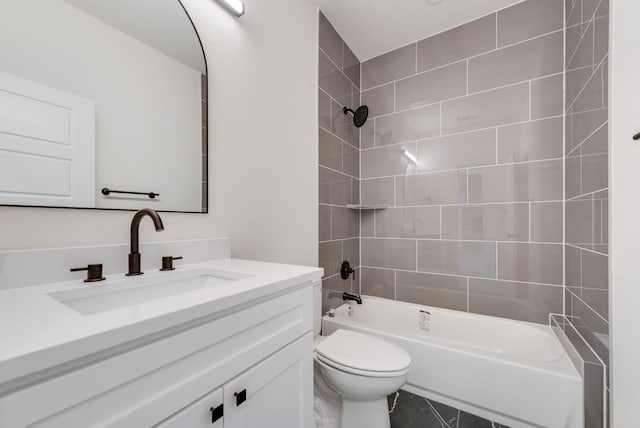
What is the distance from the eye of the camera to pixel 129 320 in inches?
17.5

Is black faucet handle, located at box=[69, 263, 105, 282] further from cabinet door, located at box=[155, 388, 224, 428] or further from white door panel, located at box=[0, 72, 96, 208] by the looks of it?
cabinet door, located at box=[155, 388, 224, 428]

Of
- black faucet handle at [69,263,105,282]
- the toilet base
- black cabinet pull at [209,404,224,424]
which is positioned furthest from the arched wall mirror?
the toilet base

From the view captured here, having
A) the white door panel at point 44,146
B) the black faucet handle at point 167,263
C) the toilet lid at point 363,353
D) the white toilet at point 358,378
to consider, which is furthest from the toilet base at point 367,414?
the white door panel at point 44,146

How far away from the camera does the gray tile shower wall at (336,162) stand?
187 centimetres

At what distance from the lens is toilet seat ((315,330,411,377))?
118 cm

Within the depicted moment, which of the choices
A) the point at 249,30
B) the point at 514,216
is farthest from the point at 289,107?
the point at 514,216

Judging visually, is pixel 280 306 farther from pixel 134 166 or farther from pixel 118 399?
pixel 134 166

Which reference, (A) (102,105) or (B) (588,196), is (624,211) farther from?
(A) (102,105)

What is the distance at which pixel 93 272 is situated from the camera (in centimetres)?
76

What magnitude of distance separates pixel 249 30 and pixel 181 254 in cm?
111

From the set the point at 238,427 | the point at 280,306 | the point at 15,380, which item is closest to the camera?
the point at 15,380

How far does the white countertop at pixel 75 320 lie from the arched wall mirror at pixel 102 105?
11.9 inches

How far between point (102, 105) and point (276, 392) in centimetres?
101

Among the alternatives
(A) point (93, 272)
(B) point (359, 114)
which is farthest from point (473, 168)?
(A) point (93, 272)
